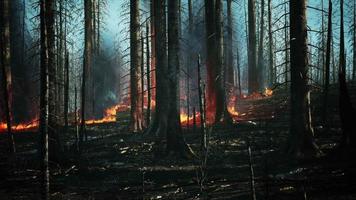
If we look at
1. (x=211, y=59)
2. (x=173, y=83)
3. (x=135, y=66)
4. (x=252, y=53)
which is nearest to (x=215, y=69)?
(x=211, y=59)

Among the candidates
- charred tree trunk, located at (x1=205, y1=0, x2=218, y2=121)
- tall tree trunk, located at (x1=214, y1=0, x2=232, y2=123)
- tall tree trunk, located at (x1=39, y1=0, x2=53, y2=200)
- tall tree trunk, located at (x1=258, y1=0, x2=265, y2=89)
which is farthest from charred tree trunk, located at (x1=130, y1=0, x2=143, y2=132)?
tall tree trunk, located at (x1=258, y1=0, x2=265, y2=89)

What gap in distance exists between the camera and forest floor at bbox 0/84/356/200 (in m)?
10.1

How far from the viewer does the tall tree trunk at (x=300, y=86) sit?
13047mm

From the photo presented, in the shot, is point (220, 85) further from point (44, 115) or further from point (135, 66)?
point (44, 115)

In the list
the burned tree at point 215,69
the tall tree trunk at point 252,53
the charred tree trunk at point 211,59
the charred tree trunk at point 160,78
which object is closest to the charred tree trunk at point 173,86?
the charred tree trunk at point 160,78

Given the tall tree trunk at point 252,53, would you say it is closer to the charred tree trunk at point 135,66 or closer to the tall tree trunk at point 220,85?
the tall tree trunk at point 220,85

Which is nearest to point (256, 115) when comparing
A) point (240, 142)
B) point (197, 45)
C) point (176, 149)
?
point (240, 142)

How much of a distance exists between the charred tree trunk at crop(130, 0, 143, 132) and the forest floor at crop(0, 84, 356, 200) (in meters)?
1.93

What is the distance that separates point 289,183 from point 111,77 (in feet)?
119

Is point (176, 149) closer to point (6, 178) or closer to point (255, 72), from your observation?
point (6, 178)

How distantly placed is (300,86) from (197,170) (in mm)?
4488

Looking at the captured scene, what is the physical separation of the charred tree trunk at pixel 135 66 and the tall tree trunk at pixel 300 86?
10938 millimetres

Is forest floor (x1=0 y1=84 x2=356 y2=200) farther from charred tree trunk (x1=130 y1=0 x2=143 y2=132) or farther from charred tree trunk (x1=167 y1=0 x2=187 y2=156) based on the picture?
charred tree trunk (x1=130 y1=0 x2=143 y2=132)

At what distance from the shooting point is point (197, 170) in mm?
13398
